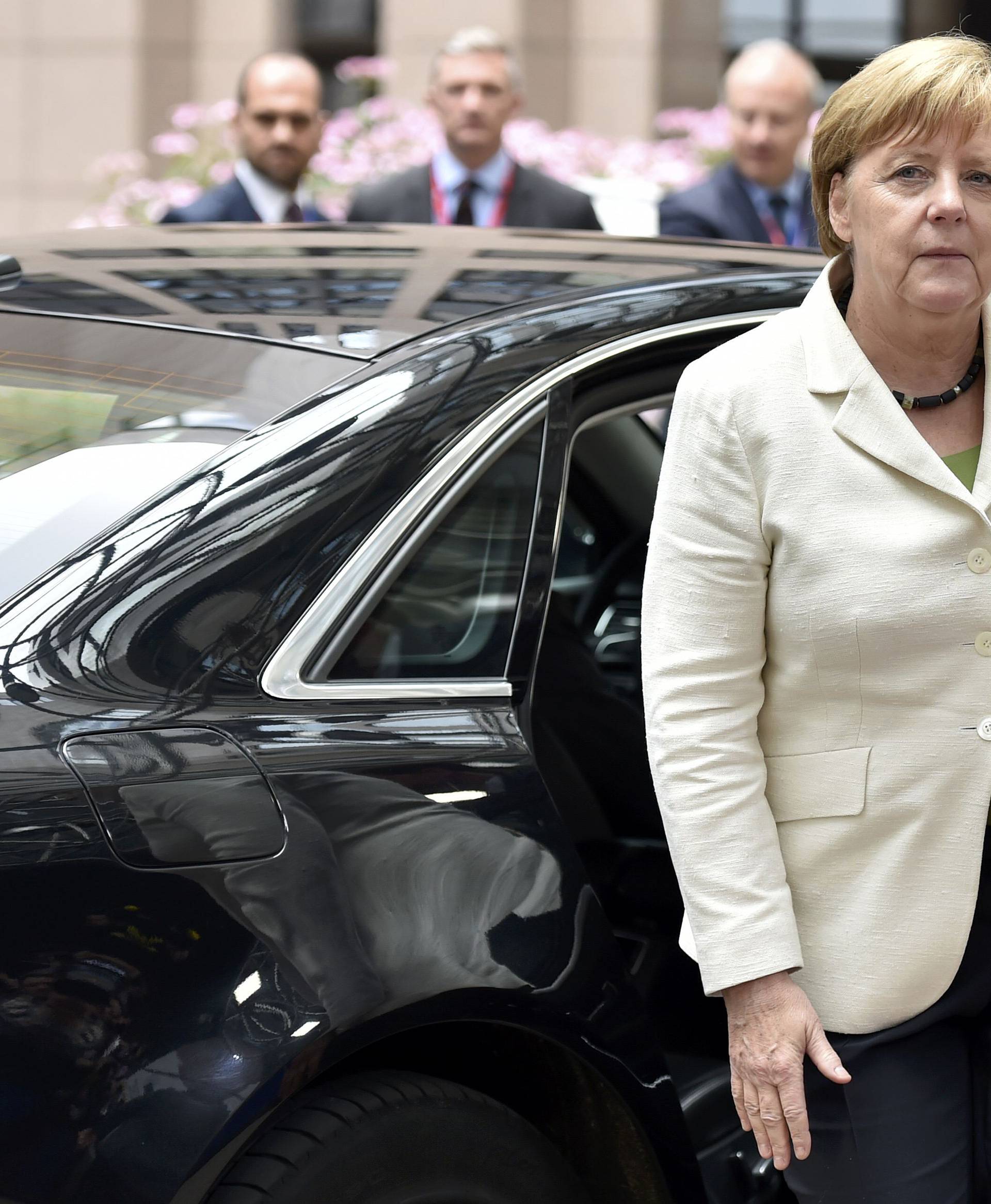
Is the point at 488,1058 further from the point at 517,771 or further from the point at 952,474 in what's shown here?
the point at 952,474

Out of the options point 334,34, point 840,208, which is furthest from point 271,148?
point 334,34

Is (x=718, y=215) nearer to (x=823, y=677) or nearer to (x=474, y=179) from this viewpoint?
(x=474, y=179)

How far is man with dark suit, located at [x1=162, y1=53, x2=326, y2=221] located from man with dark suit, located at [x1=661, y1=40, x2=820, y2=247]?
1246 mm

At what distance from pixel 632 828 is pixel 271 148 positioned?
3.59 m

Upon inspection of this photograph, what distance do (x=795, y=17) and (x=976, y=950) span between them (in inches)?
619

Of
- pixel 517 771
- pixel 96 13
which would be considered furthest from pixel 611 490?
pixel 96 13

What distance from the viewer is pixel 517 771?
2.01 m

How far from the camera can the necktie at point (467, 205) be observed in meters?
5.44

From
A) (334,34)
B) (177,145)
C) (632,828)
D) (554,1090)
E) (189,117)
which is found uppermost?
(334,34)

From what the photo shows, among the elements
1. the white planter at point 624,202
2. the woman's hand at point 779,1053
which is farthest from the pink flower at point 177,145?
the woman's hand at point 779,1053

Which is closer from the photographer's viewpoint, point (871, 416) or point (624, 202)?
point (871, 416)

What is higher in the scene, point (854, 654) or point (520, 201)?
point (520, 201)

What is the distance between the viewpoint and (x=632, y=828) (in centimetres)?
267

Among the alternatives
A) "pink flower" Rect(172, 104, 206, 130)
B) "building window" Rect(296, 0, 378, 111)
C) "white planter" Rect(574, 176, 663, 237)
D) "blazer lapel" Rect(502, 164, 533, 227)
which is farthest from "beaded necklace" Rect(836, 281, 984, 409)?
"building window" Rect(296, 0, 378, 111)
